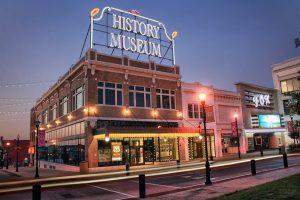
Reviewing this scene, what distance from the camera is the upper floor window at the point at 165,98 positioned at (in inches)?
1484

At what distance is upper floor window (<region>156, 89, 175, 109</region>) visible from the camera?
3769 cm

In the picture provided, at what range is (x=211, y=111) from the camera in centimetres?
4253

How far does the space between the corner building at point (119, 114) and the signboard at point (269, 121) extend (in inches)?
735

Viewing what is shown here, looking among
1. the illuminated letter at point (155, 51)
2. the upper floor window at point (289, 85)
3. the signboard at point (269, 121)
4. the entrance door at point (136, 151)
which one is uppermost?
the illuminated letter at point (155, 51)

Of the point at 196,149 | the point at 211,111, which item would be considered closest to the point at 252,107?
the point at 211,111

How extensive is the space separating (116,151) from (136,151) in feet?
9.34

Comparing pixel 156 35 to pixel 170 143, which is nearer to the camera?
pixel 170 143

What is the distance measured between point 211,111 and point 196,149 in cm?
616

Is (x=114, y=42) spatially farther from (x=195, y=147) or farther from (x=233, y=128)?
(x=233, y=128)

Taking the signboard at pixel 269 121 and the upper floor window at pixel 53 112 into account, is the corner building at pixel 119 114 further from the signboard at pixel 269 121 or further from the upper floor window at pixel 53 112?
the signboard at pixel 269 121

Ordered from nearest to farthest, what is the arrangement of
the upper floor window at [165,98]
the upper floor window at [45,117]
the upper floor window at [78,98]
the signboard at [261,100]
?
the upper floor window at [78,98], the upper floor window at [165,98], the signboard at [261,100], the upper floor window at [45,117]

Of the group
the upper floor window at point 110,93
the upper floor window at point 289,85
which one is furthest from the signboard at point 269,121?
the upper floor window at point 110,93

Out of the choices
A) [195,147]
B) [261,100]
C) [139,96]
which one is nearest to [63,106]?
[139,96]

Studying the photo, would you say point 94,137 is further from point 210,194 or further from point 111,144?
point 210,194
